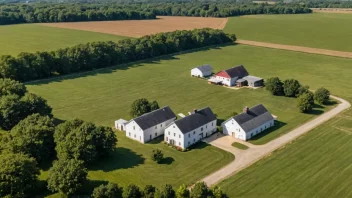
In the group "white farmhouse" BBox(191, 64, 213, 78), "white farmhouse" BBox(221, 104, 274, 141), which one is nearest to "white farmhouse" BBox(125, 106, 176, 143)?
"white farmhouse" BBox(221, 104, 274, 141)

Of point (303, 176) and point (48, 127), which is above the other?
point (48, 127)

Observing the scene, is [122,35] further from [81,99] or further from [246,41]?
[81,99]

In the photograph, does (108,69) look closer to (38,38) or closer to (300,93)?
(38,38)

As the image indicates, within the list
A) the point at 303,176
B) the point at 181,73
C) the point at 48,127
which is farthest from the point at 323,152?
the point at 181,73

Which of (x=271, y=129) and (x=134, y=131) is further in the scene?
(x=271, y=129)

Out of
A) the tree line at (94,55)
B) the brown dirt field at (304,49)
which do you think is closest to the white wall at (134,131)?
the tree line at (94,55)

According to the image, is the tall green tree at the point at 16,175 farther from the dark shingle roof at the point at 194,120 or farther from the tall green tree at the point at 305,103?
the tall green tree at the point at 305,103

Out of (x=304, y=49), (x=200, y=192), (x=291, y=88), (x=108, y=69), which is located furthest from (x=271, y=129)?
(x=304, y=49)
